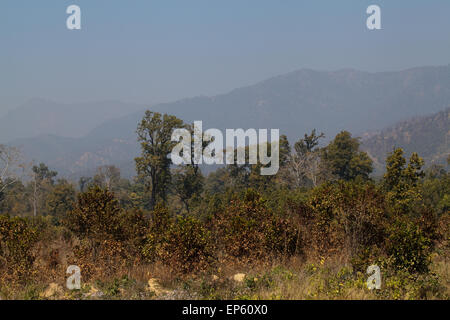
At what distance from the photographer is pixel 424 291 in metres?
6.55

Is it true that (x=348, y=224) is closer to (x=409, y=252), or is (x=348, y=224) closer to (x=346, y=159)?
(x=409, y=252)

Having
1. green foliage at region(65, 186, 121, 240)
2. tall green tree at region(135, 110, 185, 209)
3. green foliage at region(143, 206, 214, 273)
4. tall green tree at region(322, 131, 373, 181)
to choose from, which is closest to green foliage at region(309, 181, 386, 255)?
green foliage at region(143, 206, 214, 273)

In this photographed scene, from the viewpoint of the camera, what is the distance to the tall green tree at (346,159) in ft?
170

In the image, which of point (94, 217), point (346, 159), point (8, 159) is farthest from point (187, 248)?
point (346, 159)

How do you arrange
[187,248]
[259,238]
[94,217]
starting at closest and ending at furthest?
[187,248] < [259,238] < [94,217]

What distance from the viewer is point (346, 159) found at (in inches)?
2071

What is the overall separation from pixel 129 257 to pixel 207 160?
38.0 meters

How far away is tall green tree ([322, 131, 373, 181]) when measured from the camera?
51719 millimetres

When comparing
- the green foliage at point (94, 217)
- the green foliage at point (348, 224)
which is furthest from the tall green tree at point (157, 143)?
the green foliage at point (348, 224)

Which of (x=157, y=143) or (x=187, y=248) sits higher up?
(x=157, y=143)

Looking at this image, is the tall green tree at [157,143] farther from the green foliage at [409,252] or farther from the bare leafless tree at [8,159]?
the green foliage at [409,252]
